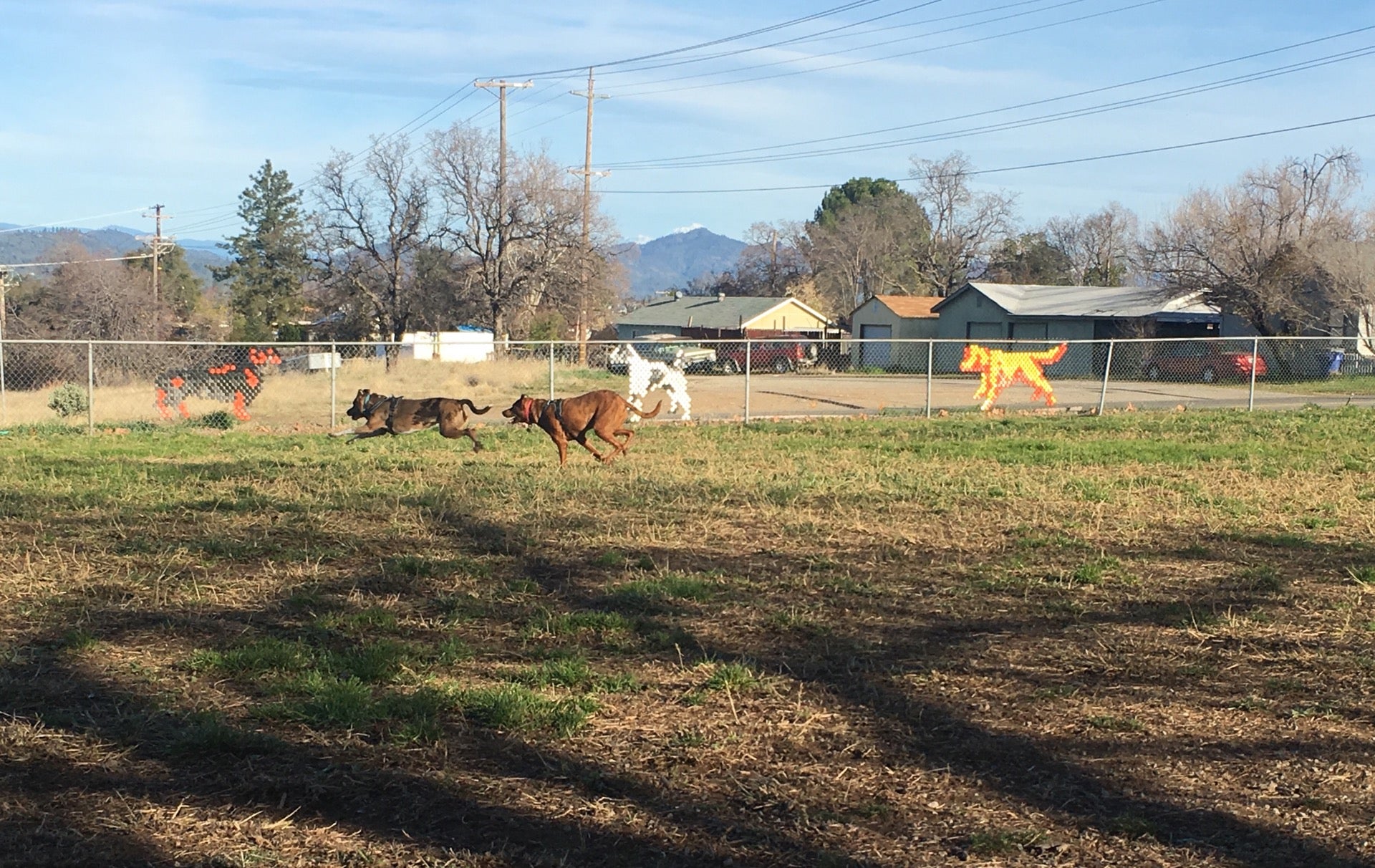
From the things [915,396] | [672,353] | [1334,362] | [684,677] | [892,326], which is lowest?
[684,677]

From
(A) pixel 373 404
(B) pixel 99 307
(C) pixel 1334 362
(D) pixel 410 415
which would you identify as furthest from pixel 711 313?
(D) pixel 410 415

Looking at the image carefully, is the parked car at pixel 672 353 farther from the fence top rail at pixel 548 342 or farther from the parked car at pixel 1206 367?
the parked car at pixel 1206 367

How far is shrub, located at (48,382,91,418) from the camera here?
21.4m

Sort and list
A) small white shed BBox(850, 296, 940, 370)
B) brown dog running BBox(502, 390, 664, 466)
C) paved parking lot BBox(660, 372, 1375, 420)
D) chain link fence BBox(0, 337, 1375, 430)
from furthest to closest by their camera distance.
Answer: small white shed BBox(850, 296, 940, 370), paved parking lot BBox(660, 372, 1375, 420), chain link fence BBox(0, 337, 1375, 430), brown dog running BBox(502, 390, 664, 466)

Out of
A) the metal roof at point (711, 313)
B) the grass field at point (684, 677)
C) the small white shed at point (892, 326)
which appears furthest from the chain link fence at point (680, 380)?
the metal roof at point (711, 313)

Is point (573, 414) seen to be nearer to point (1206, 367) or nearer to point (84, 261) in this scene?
point (1206, 367)

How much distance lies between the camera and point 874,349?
161 feet

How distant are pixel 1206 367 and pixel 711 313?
35.2 m

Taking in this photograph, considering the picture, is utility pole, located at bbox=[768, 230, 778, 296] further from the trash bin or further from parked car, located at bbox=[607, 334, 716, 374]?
the trash bin

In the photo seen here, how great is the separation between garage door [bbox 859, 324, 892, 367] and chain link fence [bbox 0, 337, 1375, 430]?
9.93 ft

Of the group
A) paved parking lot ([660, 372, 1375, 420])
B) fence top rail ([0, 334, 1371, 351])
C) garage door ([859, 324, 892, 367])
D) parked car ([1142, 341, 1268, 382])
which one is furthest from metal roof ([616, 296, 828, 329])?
paved parking lot ([660, 372, 1375, 420])

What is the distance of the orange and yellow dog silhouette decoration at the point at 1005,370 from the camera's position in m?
24.8

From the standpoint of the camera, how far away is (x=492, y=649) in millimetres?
5766

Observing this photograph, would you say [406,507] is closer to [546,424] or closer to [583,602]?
[546,424]
